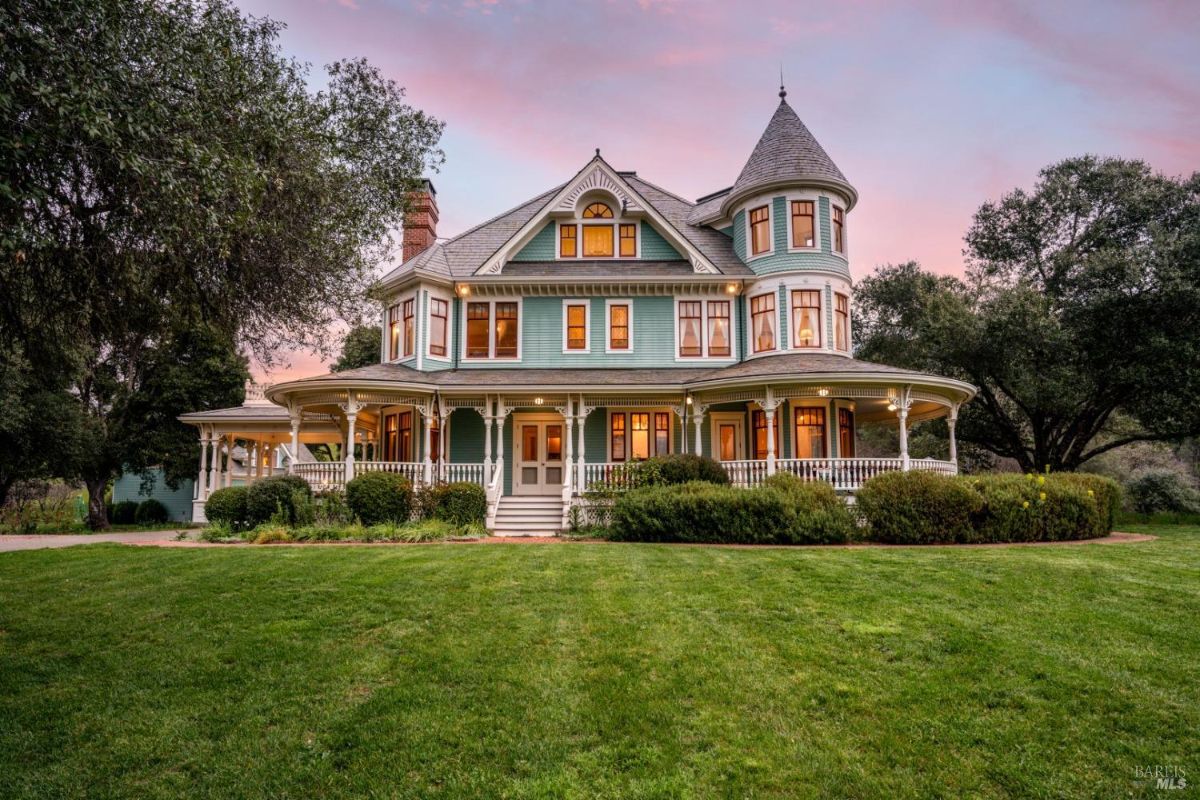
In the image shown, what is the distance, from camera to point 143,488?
92.2 ft

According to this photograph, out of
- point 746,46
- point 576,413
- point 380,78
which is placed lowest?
point 576,413

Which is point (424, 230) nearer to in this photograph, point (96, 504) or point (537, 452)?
point (537, 452)

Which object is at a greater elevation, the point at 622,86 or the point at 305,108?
the point at 622,86

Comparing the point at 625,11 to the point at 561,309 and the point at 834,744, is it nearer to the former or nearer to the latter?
the point at 561,309

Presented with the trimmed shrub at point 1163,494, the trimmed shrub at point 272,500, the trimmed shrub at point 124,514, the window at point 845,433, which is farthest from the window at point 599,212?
the trimmed shrub at point 124,514

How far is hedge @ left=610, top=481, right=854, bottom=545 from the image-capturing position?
13.0m

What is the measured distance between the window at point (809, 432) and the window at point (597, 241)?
780cm

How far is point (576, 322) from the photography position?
68.4ft

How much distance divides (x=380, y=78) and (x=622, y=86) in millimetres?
10437

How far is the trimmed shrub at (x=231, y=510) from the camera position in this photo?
1600cm

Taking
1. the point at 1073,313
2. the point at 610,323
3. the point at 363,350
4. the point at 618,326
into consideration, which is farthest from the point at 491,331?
the point at 1073,313

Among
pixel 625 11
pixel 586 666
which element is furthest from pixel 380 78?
pixel 586 666

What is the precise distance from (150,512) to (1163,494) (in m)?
39.3

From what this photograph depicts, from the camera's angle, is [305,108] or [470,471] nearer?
[305,108]
